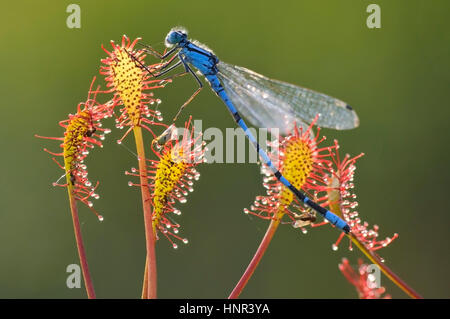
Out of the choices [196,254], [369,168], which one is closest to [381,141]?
[369,168]

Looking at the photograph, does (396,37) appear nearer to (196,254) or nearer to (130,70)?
(196,254)

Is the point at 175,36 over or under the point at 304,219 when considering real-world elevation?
over

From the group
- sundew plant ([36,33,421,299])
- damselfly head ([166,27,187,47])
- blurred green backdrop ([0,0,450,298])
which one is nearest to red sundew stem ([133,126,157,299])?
sundew plant ([36,33,421,299])

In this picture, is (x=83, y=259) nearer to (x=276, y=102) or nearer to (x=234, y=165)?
(x=276, y=102)

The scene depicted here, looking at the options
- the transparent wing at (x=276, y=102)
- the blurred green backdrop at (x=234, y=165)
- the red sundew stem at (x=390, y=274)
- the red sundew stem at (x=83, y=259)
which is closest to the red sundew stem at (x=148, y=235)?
the red sundew stem at (x=83, y=259)

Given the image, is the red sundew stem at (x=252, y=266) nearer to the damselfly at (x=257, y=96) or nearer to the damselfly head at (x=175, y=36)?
the damselfly at (x=257, y=96)

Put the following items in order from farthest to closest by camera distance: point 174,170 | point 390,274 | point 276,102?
point 276,102, point 174,170, point 390,274

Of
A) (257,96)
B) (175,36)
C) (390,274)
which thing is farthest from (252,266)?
(257,96)
